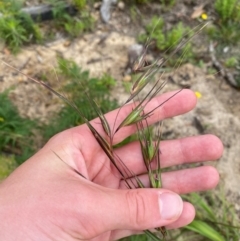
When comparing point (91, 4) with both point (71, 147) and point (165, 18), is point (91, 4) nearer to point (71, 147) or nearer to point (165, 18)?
point (165, 18)

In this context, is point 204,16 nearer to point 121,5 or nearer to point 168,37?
point 168,37

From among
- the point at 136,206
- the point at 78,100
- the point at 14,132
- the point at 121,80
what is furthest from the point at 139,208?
the point at 121,80

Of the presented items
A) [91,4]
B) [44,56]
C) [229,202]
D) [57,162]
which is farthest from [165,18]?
[57,162]

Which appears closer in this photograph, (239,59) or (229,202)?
(229,202)

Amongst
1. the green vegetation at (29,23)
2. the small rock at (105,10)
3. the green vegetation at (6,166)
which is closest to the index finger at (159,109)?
the green vegetation at (6,166)

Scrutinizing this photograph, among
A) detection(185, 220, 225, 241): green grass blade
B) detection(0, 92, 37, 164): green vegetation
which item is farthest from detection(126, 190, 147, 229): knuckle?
detection(0, 92, 37, 164): green vegetation

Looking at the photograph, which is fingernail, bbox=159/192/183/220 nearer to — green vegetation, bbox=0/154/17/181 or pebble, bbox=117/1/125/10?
green vegetation, bbox=0/154/17/181

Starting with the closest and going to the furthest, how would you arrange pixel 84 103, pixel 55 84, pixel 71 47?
pixel 84 103 → pixel 55 84 → pixel 71 47
